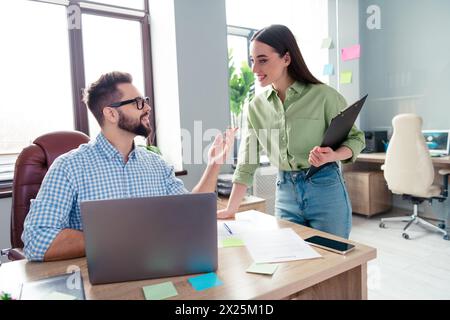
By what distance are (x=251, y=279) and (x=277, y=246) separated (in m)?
0.23

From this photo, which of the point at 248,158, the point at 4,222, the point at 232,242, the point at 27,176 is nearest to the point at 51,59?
the point at 4,222

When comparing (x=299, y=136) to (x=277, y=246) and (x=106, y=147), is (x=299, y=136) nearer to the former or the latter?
(x=277, y=246)

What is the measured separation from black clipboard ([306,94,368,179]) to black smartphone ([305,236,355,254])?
0.30 metres

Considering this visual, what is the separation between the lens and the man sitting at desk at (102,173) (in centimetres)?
106

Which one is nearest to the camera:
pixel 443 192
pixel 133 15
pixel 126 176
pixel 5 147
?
pixel 126 176

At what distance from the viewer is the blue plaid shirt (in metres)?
1.08

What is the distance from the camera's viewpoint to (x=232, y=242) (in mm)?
1162

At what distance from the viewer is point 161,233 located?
33.7 inches

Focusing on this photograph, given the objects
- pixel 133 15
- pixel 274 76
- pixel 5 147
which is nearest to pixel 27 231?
pixel 274 76

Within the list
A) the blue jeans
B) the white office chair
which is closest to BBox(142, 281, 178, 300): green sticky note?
the blue jeans

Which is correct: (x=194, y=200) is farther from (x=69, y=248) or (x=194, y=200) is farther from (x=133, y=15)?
(x=133, y=15)

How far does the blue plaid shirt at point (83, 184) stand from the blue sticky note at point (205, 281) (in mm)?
467

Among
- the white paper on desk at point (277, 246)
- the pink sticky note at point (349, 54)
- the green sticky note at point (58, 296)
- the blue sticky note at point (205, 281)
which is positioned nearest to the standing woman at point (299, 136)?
the white paper on desk at point (277, 246)

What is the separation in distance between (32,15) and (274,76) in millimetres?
2083
